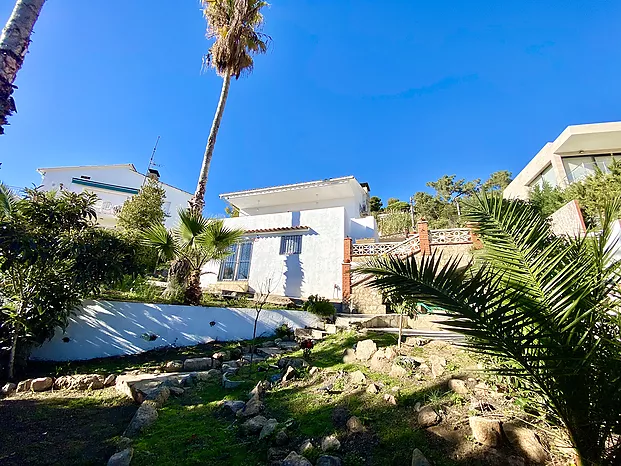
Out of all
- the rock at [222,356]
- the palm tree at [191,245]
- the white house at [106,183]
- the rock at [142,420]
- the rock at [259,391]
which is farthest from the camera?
the white house at [106,183]

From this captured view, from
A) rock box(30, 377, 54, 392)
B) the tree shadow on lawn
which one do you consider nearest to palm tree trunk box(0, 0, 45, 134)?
the tree shadow on lawn

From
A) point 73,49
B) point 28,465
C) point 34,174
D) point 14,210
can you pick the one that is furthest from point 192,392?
point 34,174

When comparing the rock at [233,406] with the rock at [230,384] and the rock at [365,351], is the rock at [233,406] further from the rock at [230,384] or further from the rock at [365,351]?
the rock at [365,351]

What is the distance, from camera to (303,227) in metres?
15.8

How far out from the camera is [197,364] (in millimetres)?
6578

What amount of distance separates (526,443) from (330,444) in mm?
1782

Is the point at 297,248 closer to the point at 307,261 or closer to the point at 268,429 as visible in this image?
the point at 307,261

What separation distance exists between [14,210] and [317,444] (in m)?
7.53

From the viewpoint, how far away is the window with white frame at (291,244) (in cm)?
1577

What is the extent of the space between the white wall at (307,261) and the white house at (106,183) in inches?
474

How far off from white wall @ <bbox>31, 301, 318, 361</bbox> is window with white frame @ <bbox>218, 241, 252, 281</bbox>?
286 inches

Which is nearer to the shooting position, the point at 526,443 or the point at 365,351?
the point at 526,443

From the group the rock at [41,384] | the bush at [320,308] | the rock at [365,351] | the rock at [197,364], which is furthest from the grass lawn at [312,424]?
the bush at [320,308]

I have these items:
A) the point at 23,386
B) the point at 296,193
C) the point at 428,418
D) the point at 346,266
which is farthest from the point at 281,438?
the point at 296,193
